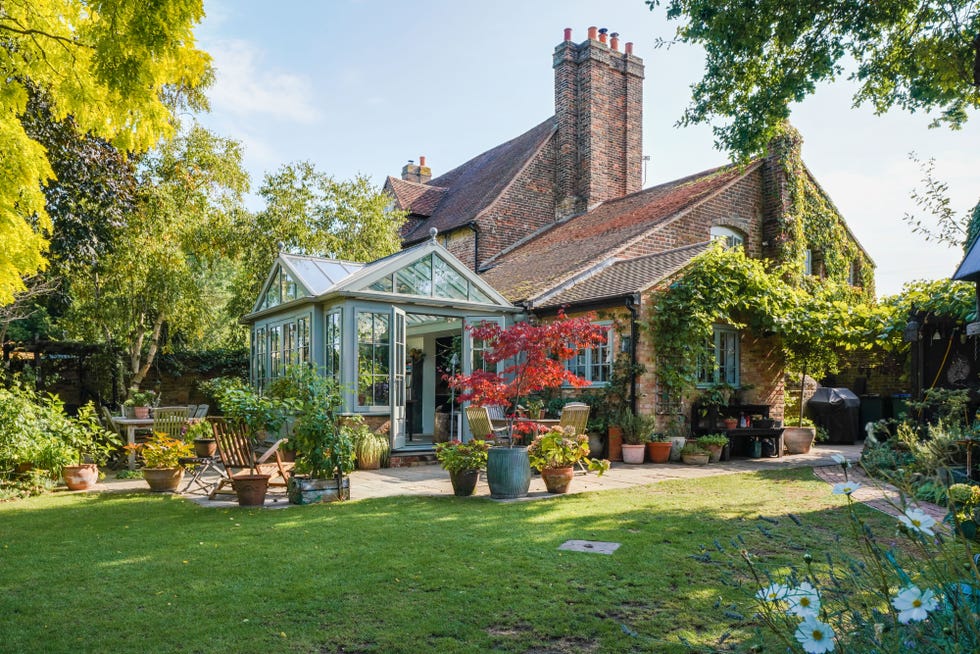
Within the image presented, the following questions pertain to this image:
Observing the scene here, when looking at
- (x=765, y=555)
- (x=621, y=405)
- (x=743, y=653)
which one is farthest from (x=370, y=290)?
(x=743, y=653)

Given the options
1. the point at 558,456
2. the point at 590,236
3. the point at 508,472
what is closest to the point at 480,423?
the point at 558,456

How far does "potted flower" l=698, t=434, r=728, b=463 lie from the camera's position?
1240cm

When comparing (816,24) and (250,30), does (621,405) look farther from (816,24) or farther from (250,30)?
(250,30)

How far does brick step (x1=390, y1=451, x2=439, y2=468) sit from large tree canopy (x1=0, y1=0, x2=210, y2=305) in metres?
7.33

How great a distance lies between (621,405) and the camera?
42.5 ft

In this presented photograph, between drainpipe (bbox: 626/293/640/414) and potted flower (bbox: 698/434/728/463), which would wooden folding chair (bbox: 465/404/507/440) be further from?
potted flower (bbox: 698/434/728/463)

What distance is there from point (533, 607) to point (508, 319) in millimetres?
9944

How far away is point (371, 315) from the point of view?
12.1m

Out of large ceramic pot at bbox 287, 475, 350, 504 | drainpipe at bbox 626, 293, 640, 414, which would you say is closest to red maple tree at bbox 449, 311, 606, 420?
large ceramic pot at bbox 287, 475, 350, 504

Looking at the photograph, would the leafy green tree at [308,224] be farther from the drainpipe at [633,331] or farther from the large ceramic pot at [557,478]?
the large ceramic pot at [557,478]

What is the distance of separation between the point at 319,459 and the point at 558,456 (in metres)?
2.85

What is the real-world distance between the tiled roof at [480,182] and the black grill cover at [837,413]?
10404 millimetres

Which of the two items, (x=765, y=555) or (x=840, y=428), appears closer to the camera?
(x=765, y=555)

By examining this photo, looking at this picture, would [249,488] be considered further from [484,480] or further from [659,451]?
[659,451]
